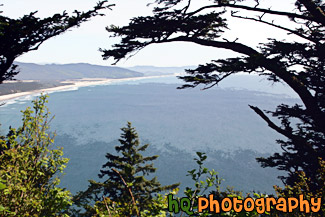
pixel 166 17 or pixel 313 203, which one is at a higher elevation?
pixel 166 17

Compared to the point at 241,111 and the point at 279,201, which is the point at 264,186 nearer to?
the point at 279,201

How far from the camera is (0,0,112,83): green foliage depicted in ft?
16.5

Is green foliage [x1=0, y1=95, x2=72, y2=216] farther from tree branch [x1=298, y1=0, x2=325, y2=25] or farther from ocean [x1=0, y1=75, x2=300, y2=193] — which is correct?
ocean [x1=0, y1=75, x2=300, y2=193]

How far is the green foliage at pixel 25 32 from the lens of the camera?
198 inches

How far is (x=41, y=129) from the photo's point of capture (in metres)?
4.49

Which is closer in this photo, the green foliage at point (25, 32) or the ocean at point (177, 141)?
the green foliage at point (25, 32)

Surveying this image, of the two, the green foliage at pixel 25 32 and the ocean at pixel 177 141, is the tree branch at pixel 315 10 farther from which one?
the ocean at pixel 177 141

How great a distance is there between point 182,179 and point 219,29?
37.1 meters

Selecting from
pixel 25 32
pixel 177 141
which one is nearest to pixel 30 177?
pixel 25 32

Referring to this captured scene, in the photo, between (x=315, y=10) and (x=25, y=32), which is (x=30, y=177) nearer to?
(x=25, y=32)

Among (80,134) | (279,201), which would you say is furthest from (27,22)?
(80,134)

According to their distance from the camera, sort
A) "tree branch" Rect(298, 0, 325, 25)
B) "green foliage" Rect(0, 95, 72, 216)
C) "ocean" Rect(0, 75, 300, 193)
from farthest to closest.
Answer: "ocean" Rect(0, 75, 300, 193) < "tree branch" Rect(298, 0, 325, 25) < "green foliage" Rect(0, 95, 72, 216)

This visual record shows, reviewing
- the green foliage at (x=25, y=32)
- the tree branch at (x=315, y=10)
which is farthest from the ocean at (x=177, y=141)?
the tree branch at (x=315, y=10)

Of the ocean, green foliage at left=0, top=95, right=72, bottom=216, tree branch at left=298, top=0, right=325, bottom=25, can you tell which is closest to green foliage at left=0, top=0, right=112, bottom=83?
green foliage at left=0, top=95, right=72, bottom=216
